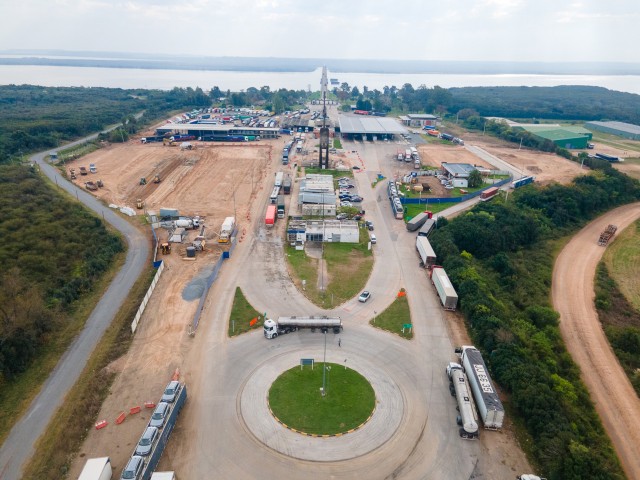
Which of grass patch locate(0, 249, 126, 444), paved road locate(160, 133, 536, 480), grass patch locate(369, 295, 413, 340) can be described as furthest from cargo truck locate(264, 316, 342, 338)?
grass patch locate(0, 249, 126, 444)

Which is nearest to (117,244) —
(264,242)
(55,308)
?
(55,308)

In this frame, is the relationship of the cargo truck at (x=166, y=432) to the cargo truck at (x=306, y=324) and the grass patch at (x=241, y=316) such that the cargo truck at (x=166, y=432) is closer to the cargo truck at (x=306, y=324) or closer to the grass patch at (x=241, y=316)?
the grass patch at (x=241, y=316)

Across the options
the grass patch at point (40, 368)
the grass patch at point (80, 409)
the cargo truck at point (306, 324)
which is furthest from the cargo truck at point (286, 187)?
the grass patch at point (80, 409)

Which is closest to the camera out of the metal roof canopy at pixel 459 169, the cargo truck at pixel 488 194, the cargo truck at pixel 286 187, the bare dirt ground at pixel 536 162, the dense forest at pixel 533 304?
the dense forest at pixel 533 304

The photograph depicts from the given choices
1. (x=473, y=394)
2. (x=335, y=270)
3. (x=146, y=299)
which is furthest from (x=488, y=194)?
(x=146, y=299)

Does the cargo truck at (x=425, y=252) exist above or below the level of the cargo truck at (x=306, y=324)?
above
